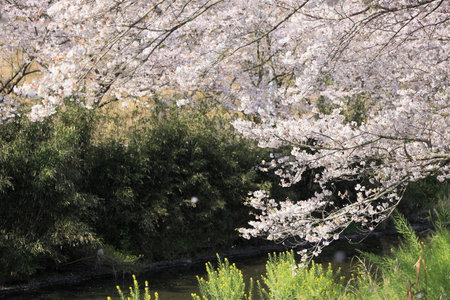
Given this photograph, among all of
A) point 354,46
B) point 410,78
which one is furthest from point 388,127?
point 354,46

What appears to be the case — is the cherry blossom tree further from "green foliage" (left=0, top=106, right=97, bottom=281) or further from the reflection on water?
the reflection on water

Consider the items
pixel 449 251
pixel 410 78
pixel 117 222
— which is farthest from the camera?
pixel 117 222

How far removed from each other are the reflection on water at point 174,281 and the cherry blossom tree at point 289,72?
1.05 m

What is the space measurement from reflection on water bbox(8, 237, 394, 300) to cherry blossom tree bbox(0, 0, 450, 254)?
105 cm

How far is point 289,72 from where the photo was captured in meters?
14.5

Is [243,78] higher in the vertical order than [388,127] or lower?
higher

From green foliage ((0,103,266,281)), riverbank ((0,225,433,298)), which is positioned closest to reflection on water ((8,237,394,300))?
riverbank ((0,225,433,298))

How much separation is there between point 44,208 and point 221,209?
16.2 feet

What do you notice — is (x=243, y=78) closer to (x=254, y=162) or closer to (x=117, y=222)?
(x=254, y=162)

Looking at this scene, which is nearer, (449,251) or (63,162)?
(449,251)

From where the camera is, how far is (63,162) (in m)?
10.7

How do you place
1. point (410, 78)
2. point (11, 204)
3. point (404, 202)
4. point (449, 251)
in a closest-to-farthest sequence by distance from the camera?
1. point (449, 251)
2. point (410, 78)
3. point (11, 204)
4. point (404, 202)

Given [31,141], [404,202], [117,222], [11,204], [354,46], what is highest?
[354,46]

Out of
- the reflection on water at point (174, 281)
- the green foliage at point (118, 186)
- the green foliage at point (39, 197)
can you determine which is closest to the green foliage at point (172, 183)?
the green foliage at point (118, 186)
